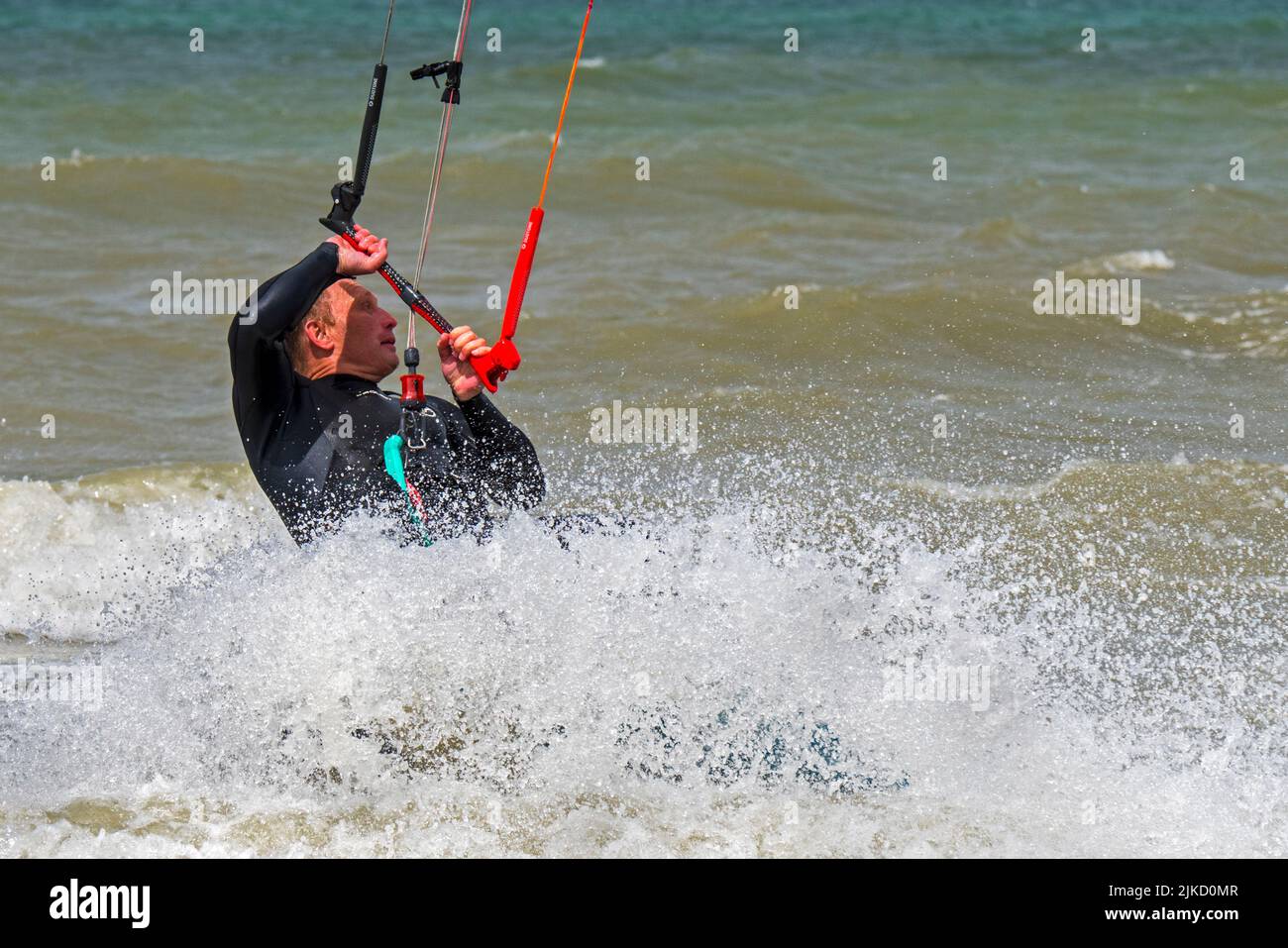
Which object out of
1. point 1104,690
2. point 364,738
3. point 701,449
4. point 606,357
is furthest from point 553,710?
point 606,357

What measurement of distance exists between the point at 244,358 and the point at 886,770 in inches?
83.6

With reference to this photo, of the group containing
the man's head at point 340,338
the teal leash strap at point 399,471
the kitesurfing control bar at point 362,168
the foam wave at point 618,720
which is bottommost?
the foam wave at point 618,720

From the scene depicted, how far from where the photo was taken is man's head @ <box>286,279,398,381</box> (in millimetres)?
4871

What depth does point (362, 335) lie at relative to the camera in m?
4.92

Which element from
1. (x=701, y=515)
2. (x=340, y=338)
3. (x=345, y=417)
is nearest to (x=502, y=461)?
(x=345, y=417)

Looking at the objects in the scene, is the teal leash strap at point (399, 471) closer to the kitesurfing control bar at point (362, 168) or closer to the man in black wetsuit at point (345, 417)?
the man in black wetsuit at point (345, 417)

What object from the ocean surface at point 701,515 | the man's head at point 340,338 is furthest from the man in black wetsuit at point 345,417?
the ocean surface at point 701,515

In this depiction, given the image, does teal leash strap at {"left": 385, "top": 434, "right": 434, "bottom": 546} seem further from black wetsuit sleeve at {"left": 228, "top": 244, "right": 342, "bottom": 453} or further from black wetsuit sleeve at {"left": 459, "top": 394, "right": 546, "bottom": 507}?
black wetsuit sleeve at {"left": 228, "top": 244, "right": 342, "bottom": 453}

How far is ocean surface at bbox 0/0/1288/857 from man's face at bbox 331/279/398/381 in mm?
541

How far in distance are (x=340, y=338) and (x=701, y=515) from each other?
6.59 ft

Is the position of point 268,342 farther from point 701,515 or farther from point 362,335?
point 701,515

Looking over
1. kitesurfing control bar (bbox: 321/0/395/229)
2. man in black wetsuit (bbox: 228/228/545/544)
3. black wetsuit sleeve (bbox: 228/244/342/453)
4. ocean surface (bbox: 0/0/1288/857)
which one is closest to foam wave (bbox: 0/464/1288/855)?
ocean surface (bbox: 0/0/1288/857)

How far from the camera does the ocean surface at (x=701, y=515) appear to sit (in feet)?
14.0

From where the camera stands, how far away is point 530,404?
8328 millimetres
